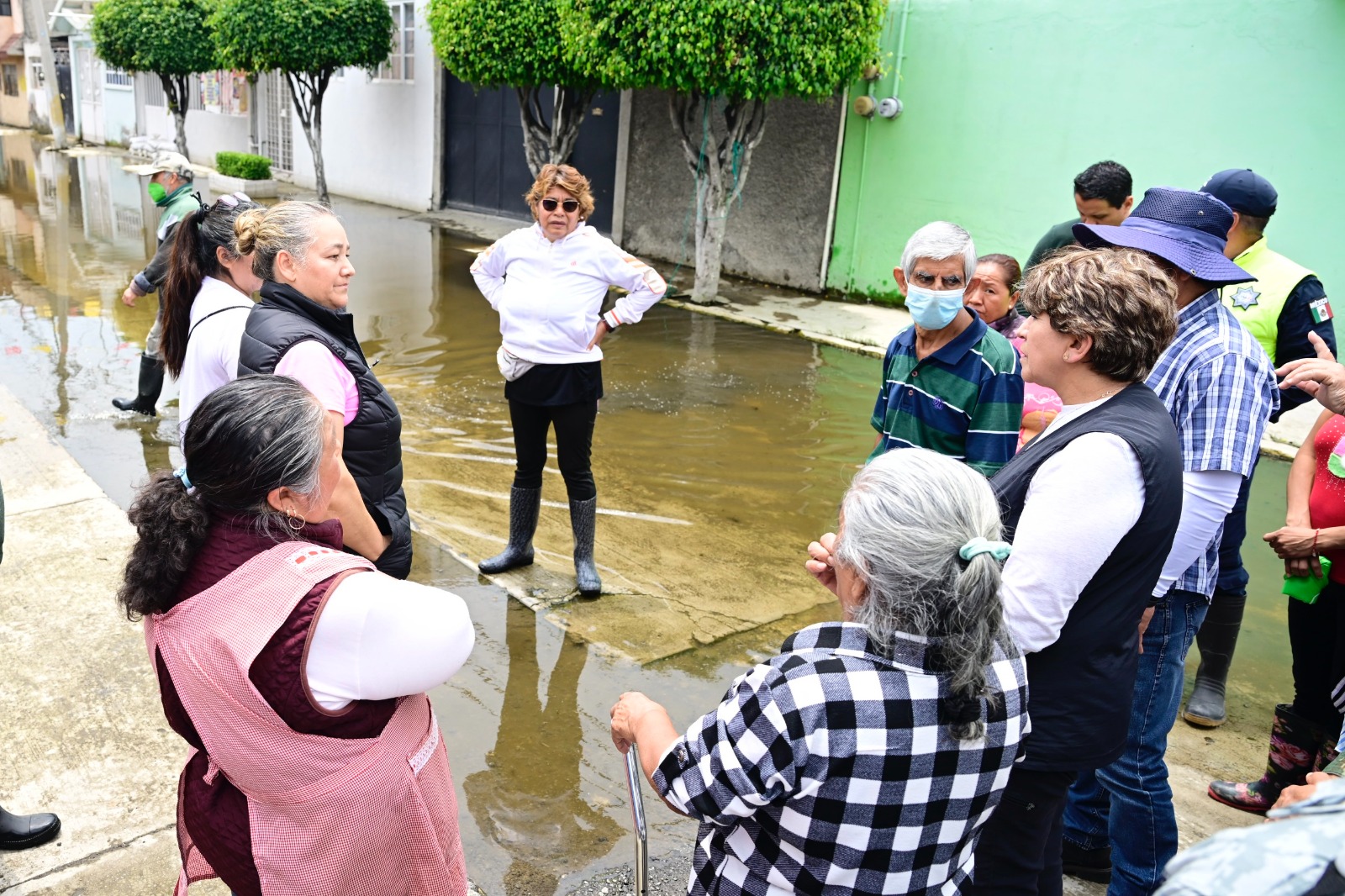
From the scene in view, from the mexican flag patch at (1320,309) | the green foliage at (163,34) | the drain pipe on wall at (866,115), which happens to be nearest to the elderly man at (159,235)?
the mexican flag patch at (1320,309)

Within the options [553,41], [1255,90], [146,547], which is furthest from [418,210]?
[146,547]

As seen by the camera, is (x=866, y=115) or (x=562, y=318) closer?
(x=562, y=318)

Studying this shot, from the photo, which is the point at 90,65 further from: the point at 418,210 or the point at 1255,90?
the point at 1255,90

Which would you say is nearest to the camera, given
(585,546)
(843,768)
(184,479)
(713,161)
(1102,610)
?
(843,768)

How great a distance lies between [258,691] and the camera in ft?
5.54

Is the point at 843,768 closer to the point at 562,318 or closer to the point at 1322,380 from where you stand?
the point at 1322,380

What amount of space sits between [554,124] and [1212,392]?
42.0ft

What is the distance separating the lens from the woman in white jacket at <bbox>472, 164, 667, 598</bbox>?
4.32m

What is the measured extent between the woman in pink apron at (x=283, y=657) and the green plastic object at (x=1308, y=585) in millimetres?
2788

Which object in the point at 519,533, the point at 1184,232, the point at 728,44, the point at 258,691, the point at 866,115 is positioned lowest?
the point at 519,533

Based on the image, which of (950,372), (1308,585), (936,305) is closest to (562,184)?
(936,305)

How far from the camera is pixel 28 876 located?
2695mm

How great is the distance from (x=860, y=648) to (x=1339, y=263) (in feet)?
Answer: 27.7

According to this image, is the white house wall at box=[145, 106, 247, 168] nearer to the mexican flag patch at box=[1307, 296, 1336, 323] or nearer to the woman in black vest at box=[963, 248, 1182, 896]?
the mexican flag patch at box=[1307, 296, 1336, 323]
